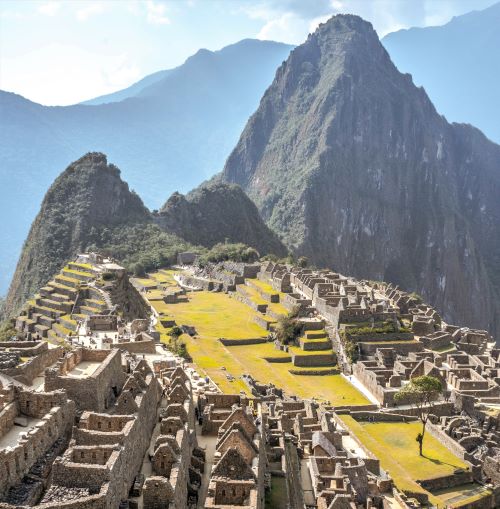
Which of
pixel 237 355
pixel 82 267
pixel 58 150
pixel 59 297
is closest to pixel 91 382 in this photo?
pixel 237 355

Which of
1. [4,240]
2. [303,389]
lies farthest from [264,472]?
[4,240]

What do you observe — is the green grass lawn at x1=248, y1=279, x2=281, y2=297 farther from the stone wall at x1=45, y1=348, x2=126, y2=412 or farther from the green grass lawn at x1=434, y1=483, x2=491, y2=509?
the stone wall at x1=45, y1=348, x2=126, y2=412

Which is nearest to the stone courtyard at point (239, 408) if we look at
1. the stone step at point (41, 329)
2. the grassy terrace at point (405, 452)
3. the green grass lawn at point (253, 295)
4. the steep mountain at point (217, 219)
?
the grassy terrace at point (405, 452)

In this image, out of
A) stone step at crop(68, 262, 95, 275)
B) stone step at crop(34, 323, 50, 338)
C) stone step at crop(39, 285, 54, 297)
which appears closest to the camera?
Result: stone step at crop(34, 323, 50, 338)

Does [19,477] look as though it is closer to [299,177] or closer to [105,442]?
[105,442]

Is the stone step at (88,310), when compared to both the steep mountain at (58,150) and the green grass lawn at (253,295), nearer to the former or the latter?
the green grass lawn at (253,295)

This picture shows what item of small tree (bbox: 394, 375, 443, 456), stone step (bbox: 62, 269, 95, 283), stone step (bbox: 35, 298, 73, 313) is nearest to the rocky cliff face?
stone step (bbox: 62, 269, 95, 283)
